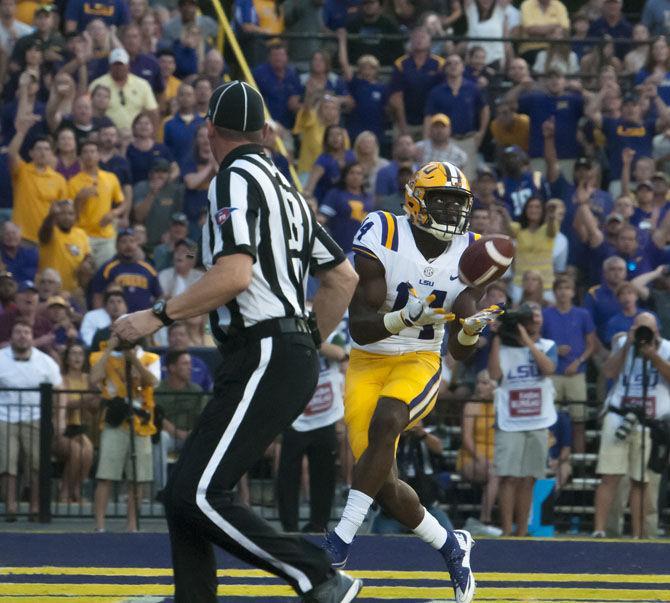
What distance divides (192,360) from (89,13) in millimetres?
5463

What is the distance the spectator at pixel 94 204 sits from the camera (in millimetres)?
14680

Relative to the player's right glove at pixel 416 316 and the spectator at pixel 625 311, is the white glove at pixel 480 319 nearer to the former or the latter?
the player's right glove at pixel 416 316

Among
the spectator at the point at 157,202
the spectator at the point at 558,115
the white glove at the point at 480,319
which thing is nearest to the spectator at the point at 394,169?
the spectator at the point at 558,115

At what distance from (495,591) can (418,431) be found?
10.7 feet

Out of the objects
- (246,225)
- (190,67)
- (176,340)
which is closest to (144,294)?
(176,340)

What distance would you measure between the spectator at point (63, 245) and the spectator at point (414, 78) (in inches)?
171

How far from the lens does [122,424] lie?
11.8m

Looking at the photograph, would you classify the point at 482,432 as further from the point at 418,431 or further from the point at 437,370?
the point at 437,370

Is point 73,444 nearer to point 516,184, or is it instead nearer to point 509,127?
point 516,184

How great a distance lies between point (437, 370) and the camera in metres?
7.73

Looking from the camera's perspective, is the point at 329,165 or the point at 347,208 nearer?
the point at 347,208

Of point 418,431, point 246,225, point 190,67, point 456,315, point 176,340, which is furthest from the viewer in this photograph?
point 190,67

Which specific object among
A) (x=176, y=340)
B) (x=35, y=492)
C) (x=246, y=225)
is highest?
(x=246, y=225)

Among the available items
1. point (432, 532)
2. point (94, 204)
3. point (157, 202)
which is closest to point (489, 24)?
point (157, 202)
